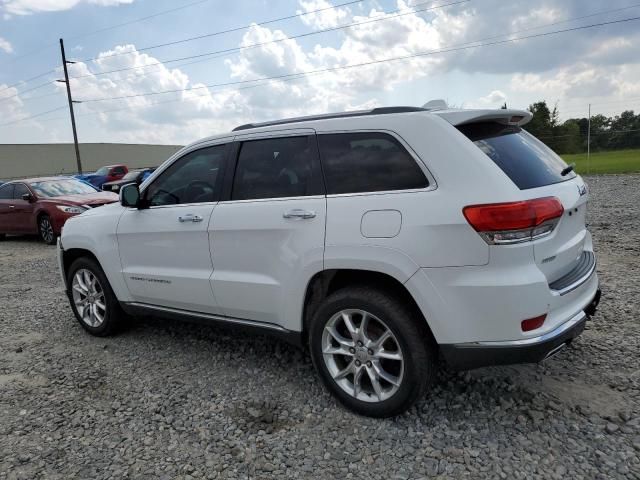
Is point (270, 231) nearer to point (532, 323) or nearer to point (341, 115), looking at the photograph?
point (341, 115)

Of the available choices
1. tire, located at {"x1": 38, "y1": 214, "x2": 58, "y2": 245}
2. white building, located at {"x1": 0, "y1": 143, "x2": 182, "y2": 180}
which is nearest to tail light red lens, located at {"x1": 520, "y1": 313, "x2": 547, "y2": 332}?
tire, located at {"x1": 38, "y1": 214, "x2": 58, "y2": 245}

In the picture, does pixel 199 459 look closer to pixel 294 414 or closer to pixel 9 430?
pixel 294 414

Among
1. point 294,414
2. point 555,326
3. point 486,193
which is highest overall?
point 486,193

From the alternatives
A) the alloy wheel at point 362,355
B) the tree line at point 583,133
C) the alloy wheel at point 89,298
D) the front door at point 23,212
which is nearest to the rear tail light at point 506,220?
the alloy wheel at point 362,355

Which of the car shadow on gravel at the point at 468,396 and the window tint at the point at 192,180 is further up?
the window tint at the point at 192,180

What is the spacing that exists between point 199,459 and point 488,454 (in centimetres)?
A: 161

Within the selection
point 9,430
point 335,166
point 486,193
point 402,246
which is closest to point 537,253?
point 486,193

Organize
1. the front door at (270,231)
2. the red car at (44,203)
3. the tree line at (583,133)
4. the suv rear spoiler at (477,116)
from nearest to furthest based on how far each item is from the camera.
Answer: the suv rear spoiler at (477,116) < the front door at (270,231) < the red car at (44,203) < the tree line at (583,133)

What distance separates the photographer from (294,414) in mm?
3227

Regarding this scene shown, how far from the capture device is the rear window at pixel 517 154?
2770 mm

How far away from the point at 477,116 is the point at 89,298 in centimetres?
395

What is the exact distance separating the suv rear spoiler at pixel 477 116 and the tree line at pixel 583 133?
84.3 ft

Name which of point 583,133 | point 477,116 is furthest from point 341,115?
point 583,133

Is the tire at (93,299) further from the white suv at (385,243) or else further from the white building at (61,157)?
the white building at (61,157)
